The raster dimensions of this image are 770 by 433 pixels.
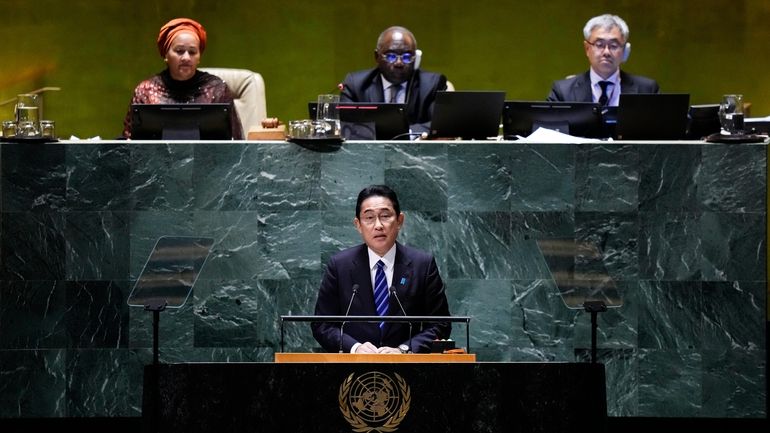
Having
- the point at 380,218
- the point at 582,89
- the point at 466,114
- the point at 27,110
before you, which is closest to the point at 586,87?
the point at 582,89

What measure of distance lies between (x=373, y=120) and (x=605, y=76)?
1.70 meters

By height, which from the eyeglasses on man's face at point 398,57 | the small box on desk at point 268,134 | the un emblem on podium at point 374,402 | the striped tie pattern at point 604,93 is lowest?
the un emblem on podium at point 374,402

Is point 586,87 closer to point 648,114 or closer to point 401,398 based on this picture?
point 648,114

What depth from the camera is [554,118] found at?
607cm

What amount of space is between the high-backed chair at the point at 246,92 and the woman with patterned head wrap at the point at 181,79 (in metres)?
0.33

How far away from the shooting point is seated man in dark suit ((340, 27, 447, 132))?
7.00 metres

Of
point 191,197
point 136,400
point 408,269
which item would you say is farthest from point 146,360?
point 408,269

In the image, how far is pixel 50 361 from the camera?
562 cm

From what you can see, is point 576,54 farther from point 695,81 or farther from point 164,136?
point 164,136

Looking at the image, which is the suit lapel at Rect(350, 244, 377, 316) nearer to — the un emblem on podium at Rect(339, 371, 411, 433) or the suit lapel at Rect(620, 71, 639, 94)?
the un emblem on podium at Rect(339, 371, 411, 433)

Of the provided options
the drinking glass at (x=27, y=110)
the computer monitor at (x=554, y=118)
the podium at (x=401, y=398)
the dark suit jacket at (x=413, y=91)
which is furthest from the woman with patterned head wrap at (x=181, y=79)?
the podium at (x=401, y=398)

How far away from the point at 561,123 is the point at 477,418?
290 cm

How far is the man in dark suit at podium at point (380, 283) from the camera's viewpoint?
475cm

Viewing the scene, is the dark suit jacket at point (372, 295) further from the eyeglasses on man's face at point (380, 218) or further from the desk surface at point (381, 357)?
the desk surface at point (381, 357)
